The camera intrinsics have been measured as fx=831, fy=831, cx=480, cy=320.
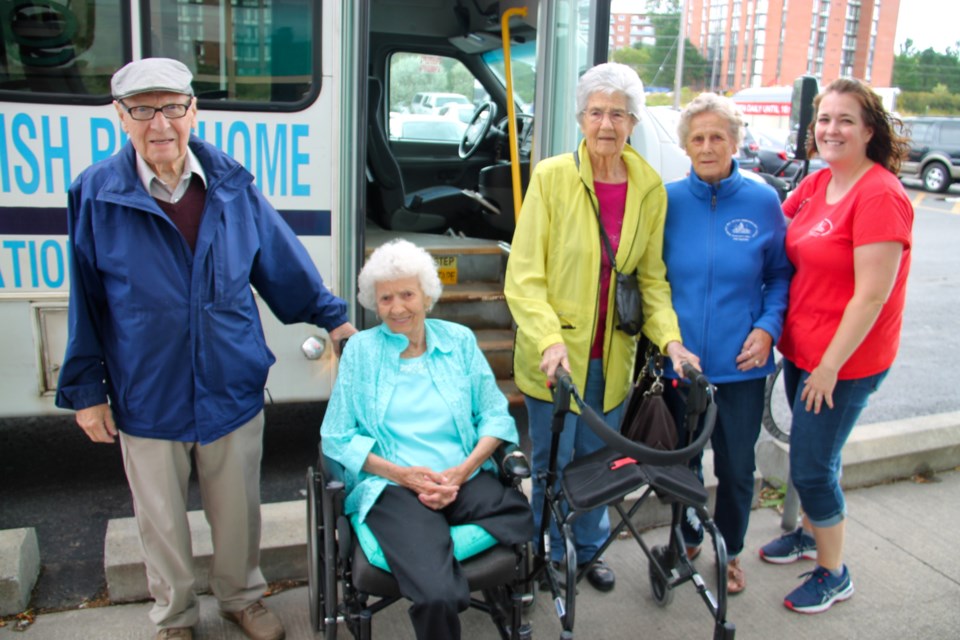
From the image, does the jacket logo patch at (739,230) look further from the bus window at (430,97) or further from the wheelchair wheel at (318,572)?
the bus window at (430,97)

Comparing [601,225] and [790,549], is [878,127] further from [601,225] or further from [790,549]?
[790,549]

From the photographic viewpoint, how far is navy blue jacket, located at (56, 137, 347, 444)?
2344 millimetres

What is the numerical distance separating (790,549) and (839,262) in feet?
4.36

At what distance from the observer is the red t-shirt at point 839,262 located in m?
2.62

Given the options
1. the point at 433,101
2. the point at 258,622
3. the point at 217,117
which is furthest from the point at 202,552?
the point at 433,101

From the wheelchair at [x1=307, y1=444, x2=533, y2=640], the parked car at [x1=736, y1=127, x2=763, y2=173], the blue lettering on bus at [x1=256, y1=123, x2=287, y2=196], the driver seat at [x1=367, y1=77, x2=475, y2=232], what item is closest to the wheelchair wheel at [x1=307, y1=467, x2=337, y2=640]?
the wheelchair at [x1=307, y1=444, x2=533, y2=640]

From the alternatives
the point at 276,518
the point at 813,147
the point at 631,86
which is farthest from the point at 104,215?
the point at 813,147

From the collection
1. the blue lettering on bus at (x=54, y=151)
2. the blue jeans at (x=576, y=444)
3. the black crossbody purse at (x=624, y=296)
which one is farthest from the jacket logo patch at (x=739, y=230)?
the blue lettering on bus at (x=54, y=151)

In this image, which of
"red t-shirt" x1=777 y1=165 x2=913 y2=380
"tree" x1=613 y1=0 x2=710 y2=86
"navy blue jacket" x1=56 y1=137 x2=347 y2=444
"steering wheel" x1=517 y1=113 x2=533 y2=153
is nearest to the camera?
"navy blue jacket" x1=56 y1=137 x2=347 y2=444

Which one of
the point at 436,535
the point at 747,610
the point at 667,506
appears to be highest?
the point at 436,535

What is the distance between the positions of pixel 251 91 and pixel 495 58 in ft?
9.22

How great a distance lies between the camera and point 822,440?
2.89m

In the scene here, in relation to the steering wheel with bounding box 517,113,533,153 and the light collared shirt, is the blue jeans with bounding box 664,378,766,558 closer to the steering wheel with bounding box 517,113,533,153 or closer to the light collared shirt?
the light collared shirt

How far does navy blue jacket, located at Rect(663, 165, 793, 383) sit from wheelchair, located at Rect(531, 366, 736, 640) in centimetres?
27
